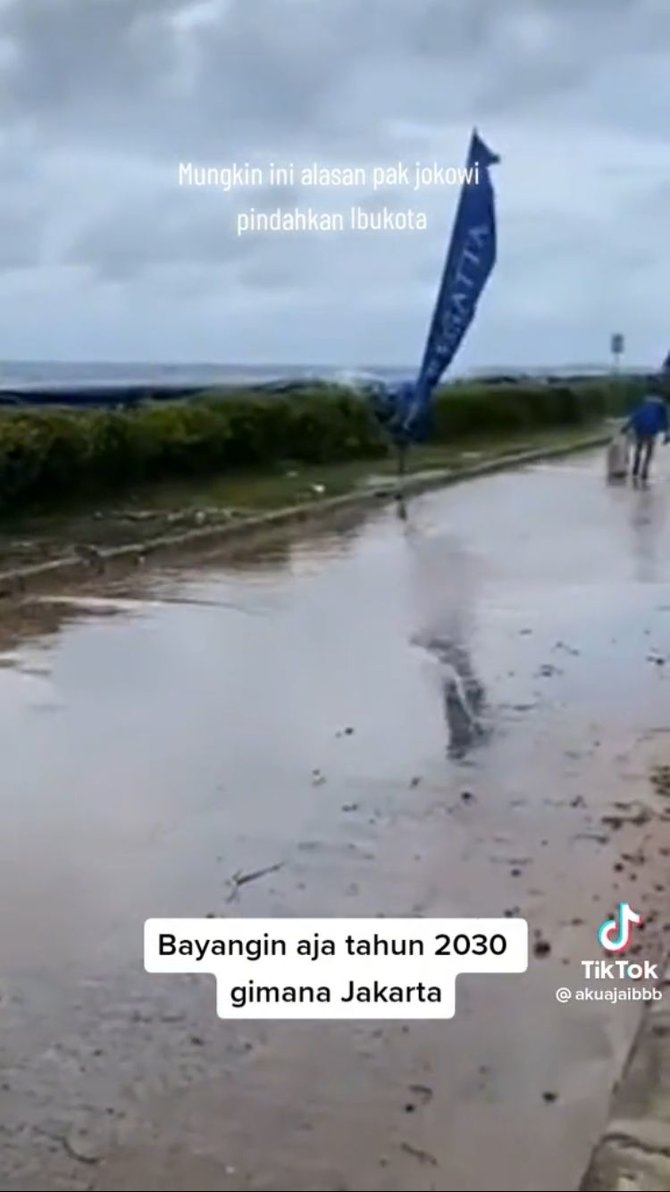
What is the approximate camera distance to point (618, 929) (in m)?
4.51

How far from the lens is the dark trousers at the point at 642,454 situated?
21.2 metres

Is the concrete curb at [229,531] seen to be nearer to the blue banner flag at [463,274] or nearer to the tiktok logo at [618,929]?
the blue banner flag at [463,274]

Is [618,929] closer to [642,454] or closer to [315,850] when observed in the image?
[315,850]

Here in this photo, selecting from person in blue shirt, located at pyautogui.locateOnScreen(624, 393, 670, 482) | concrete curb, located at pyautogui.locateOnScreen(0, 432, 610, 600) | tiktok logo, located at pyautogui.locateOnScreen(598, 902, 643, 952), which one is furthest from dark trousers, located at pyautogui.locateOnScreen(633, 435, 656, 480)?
tiktok logo, located at pyautogui.locateOnScreen(598, 902, 643, 952)

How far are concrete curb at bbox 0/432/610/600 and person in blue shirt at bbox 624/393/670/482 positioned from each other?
7.00 ft

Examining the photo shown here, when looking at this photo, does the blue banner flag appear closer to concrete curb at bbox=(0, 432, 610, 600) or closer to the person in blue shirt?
concrete curb at bbox=(0, 432, 610, 600)

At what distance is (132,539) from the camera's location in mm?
13781

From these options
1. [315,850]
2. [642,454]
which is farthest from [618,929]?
[642,454]

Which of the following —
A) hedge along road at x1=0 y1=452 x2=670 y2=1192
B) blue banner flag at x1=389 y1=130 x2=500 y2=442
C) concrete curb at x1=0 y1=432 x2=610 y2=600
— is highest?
blue banner flag at x1=389 y1=130 x2=500 y2=442

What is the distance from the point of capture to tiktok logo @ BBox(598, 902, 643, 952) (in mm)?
4363

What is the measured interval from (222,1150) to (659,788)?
124 inches

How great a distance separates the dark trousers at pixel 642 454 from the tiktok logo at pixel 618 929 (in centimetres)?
1699

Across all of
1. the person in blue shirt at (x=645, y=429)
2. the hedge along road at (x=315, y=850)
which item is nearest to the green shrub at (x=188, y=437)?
the person in blue shirt at (x=645, y=429)

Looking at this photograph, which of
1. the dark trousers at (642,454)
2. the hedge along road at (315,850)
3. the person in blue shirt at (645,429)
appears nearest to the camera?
the hedge along road at (315,850)
